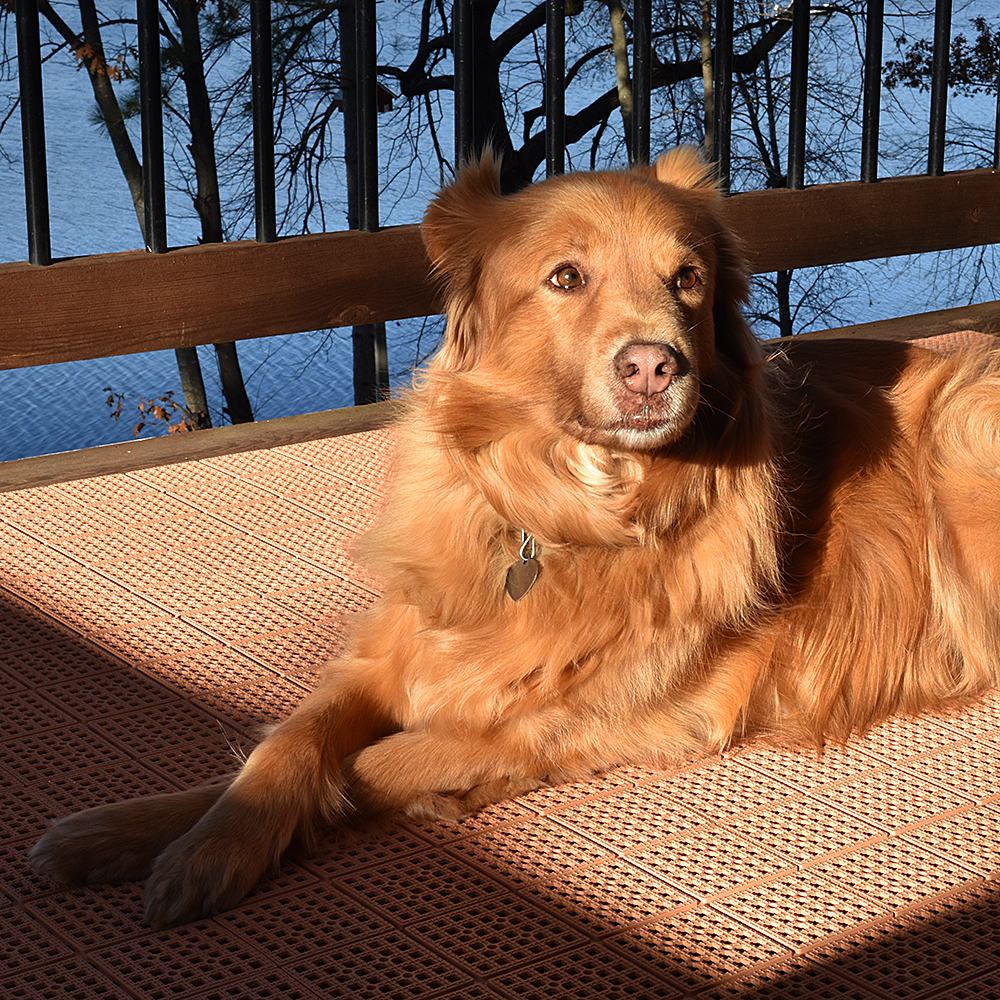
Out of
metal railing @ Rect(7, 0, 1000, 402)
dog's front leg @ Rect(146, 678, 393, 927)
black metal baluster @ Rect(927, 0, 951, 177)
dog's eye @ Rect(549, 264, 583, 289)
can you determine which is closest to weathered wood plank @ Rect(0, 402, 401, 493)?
metal railing @ Rect(7, 0, 1000, 402)

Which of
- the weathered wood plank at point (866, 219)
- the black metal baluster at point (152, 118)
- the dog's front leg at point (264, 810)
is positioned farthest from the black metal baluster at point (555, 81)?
the dog's front leg at point (264, 810)

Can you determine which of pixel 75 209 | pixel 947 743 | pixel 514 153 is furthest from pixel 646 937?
pixel 75 209

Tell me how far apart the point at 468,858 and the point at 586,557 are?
573 millimetres

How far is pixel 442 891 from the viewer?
5.85 ft

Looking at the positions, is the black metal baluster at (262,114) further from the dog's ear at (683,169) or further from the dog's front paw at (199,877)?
the dog's front paw at (199,877)

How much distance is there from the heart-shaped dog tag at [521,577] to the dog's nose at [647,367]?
39 centimetres

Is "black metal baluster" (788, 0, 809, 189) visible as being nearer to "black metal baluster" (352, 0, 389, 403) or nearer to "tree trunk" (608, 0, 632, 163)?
"black metal baluster" (352, 0, 389, 403)

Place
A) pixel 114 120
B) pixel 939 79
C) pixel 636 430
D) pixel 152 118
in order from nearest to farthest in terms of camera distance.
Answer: pixel 636 430, pixel 152 118, pixel 939 79, pixel 114 120

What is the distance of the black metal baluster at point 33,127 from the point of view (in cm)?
311

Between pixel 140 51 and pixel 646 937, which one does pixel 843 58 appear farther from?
pixel 646 937

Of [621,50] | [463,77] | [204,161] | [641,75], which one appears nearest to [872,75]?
[641,75]

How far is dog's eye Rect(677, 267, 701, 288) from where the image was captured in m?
2.15

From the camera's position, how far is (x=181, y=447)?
359cm

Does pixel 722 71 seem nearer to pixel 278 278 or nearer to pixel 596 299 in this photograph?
pixel 278 278
